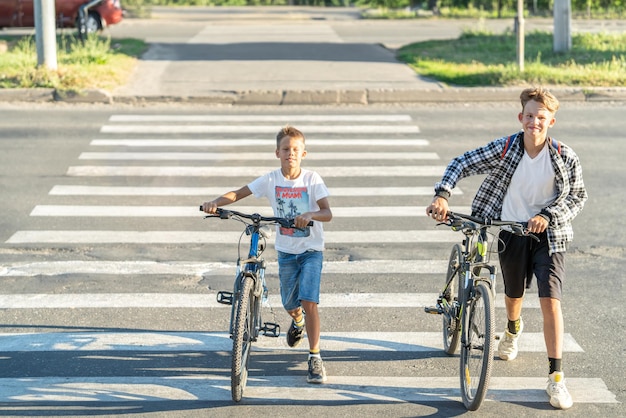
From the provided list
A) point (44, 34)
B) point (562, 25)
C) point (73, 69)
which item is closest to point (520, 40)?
point (562, 25)

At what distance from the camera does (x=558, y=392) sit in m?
6.40

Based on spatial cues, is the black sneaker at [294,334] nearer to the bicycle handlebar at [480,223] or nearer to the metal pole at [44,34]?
the bicycle handlebar at [480,223]

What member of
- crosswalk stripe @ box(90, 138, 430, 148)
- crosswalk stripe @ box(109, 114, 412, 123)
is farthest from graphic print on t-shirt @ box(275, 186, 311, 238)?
crosswalk stripe @ box(109, 114, 412, 123)

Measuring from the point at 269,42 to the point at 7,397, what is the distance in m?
21.1

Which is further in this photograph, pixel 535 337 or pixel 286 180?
pixel 535 337

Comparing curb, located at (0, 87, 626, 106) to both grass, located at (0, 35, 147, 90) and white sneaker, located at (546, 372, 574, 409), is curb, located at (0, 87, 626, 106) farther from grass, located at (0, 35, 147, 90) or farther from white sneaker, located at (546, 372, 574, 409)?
white sneaker, located at (546, 372, 574, 409)

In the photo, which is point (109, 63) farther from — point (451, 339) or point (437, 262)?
point (451, 339)

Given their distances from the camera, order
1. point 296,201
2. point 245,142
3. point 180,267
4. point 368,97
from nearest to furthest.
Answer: point 296,201 < point 180,267 < point 245,142 < point 368,97

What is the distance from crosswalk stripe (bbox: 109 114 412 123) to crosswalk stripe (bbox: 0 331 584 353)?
8923 mm

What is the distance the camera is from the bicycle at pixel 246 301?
248 inches

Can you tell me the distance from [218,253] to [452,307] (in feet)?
11.7

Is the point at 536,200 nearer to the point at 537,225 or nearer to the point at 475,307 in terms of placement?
the point at 537,225

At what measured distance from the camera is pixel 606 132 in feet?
50.3

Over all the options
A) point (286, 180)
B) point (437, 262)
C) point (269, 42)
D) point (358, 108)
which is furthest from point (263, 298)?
point (269, 42)
